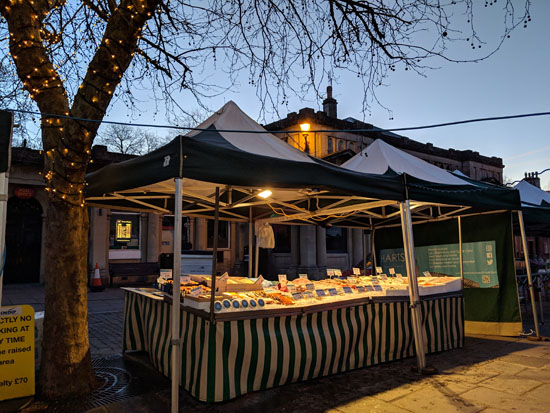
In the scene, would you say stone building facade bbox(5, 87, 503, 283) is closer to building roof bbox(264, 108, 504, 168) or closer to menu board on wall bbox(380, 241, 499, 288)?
building roof bbox(264, 108, 504, 168)

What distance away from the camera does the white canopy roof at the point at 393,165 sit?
6.12 meters

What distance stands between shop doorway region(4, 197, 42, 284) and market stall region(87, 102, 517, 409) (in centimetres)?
1282

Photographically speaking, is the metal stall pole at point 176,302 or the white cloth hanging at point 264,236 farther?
the white cloth hanging at point 264,236

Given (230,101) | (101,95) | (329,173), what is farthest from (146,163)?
(329,173)

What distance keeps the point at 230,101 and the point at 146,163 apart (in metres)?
1.66

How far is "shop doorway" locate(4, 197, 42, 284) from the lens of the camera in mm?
15805

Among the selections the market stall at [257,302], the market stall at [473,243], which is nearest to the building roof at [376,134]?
the market stall at [473,243]

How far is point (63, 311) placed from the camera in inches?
168

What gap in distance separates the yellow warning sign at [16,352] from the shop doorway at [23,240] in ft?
45.2

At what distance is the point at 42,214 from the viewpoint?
53.4 ft

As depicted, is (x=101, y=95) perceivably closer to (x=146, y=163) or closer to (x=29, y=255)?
(x=146, y=163)

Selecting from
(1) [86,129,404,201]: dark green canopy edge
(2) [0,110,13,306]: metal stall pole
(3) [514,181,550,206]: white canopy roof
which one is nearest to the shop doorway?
(1) [86,129,404,201]: dark green canopy edge

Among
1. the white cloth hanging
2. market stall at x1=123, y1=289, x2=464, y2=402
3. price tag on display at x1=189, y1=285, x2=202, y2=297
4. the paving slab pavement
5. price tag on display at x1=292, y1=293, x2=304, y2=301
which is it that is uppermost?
the white cloth hanging

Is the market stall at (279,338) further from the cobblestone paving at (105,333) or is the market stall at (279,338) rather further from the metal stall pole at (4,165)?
the metal stall pole at (4,165)
